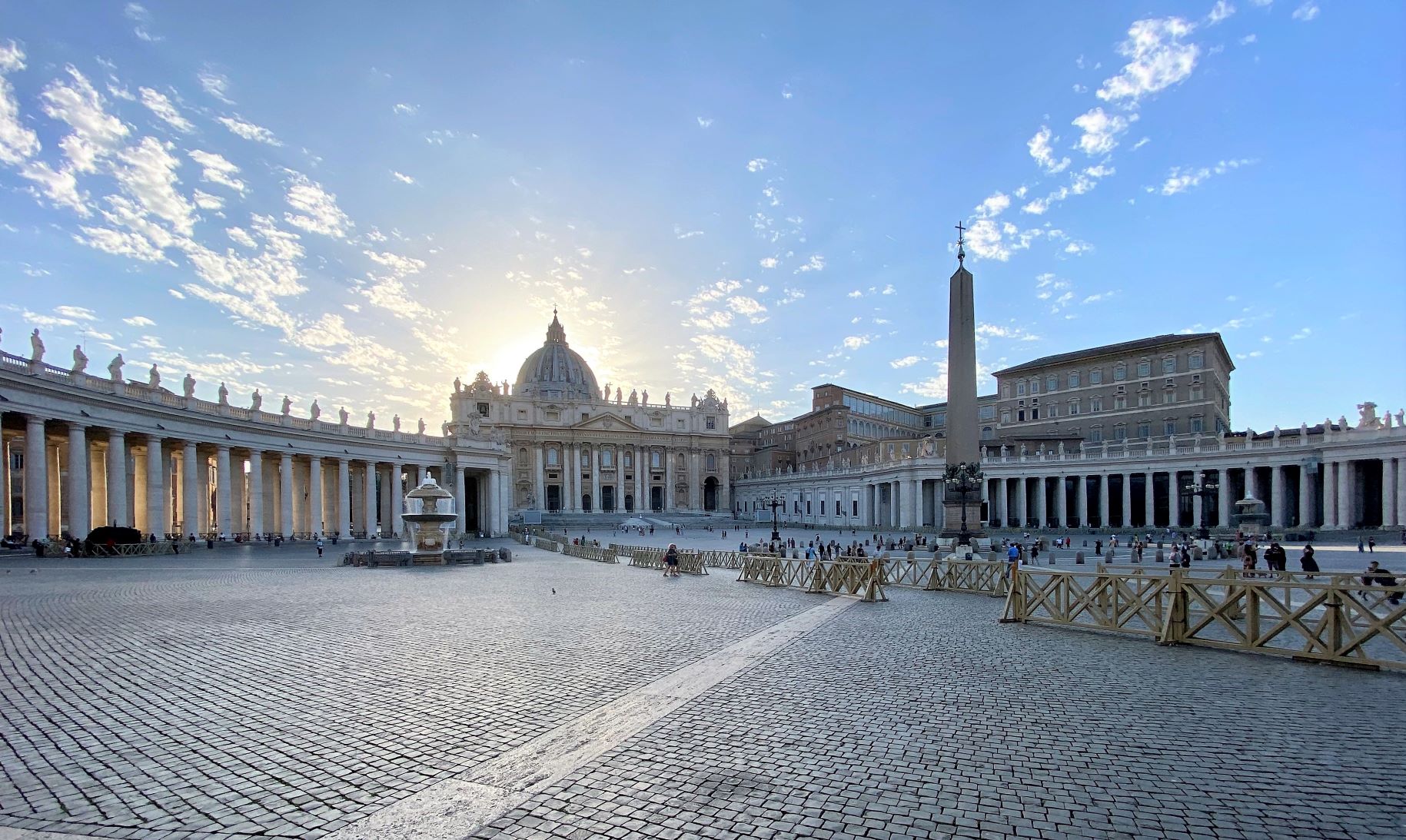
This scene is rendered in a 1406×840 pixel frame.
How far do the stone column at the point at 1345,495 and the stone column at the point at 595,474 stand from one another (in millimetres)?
85926

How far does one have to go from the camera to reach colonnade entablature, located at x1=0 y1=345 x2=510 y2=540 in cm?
3294

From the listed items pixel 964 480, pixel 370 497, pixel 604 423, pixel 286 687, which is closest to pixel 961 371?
pixel 964 480

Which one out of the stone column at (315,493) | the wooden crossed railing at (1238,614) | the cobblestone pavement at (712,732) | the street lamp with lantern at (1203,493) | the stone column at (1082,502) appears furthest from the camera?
the stone column at (1082,502)

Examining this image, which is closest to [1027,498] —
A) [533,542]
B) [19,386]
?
[533,542]

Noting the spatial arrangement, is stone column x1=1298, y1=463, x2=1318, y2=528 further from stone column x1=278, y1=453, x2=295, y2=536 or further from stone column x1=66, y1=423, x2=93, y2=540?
stone column x1=66, y1=423, x2=93, y2=540

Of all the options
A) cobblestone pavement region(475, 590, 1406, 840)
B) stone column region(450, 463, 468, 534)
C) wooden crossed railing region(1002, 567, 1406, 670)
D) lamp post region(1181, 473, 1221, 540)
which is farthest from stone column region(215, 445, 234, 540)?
lamp post region(1181, 473, 1221, 540)

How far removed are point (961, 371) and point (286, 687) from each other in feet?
81.9

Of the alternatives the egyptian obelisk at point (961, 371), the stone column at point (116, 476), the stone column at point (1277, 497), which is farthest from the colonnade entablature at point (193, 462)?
the stone column at point (1277, 497)

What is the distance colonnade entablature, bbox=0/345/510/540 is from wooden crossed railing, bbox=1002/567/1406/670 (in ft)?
133

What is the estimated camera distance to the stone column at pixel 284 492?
50906 mm

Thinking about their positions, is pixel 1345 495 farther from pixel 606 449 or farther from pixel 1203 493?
pixel 606 449

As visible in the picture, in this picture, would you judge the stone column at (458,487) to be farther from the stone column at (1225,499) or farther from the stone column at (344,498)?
the stone column at (1225,499)

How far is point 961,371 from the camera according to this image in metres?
Answer: 27.9

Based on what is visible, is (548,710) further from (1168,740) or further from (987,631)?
(987,631)
